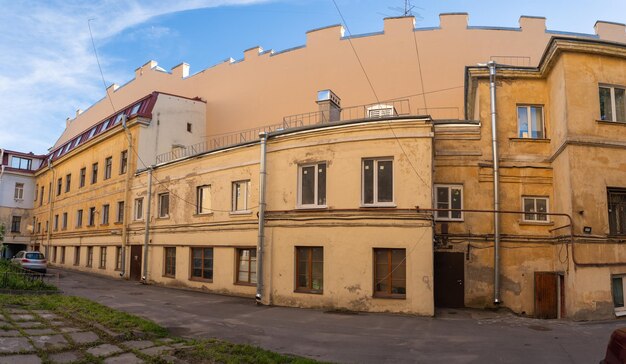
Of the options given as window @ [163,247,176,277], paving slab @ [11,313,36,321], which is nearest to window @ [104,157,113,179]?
window @ [163,247,176,277]

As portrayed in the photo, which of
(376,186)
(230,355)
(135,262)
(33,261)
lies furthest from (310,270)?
(33,261)

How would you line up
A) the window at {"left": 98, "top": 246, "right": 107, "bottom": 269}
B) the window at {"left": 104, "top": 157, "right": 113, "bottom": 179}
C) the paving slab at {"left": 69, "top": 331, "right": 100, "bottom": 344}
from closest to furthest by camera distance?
the paving slab at {"left": 69, "top": 331, "right": 100, "bottom": 344}, the window at {"left": 98, "top": 246, "right": 107, "bottom": 269}, the window at {"left": 104, "top": 157, "right": 113, "bottom": 179}

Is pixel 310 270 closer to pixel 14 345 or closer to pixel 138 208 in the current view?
pixel 14 345

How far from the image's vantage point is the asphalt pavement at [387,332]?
8.51 meters

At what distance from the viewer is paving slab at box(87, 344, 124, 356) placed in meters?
7.56

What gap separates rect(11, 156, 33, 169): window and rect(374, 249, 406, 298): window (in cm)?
4287

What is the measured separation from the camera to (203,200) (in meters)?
19.7

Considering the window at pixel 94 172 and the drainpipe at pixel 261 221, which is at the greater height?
the window at pixel 94 172

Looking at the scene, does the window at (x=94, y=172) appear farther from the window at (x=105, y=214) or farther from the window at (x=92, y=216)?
the window at (x=105, y=214)

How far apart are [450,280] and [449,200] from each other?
2780 mm

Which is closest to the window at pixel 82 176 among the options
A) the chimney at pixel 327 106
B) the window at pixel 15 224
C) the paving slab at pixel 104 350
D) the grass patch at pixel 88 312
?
the window at pixel 15 224

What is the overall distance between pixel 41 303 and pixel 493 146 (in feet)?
48.9

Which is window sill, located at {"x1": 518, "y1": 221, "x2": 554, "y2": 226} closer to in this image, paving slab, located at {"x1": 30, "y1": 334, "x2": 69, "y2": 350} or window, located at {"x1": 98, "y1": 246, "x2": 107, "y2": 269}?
paving slab, located at {"x1": 30, "y1": 334, "x2": 69, "y2": 350}

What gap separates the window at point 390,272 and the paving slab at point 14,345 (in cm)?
886
